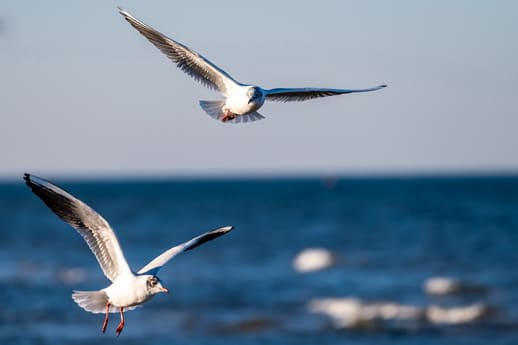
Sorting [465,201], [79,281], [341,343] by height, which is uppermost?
[465,201]

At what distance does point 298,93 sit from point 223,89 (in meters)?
0.75

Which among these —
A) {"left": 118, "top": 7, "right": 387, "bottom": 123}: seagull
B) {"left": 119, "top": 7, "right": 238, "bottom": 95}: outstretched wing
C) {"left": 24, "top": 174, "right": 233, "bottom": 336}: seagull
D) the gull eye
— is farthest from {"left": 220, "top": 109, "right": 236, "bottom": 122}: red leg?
the gull eye

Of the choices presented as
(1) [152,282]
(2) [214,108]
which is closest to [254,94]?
(2) [214,108]

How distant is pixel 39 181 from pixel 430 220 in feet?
165

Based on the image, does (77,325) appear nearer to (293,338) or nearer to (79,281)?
(293,338)

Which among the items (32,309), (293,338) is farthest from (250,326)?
(32,309)

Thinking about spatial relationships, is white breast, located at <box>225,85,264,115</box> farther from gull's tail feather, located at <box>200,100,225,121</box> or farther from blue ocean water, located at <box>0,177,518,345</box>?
blue ocean water, located at <box>0,177,518,345</box>

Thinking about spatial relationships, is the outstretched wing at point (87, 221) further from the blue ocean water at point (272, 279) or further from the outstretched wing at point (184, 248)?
the blue ocean water at point (272, 279)

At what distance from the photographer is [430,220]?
5772 cm

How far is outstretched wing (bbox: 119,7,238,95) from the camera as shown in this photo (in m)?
10.3

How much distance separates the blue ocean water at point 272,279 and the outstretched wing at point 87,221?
12.6 m

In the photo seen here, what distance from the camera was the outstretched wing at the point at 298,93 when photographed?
1031 cm

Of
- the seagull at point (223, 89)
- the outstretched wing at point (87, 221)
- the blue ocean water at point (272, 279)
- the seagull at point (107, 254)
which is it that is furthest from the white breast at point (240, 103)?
the blue ocean water at point (272, 279)

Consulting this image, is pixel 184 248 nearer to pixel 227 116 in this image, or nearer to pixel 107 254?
pixel 107 254
